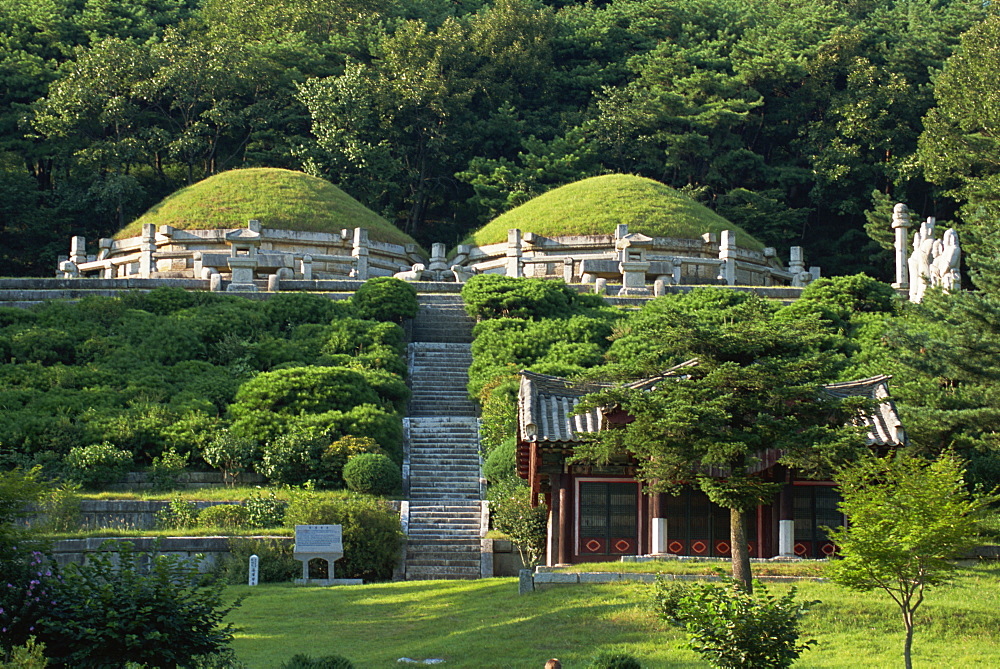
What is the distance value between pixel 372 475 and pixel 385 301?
11.9 meters

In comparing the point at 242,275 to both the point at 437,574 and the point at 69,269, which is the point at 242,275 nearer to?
the point at 69,269

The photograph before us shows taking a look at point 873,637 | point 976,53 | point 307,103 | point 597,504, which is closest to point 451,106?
point 307,103

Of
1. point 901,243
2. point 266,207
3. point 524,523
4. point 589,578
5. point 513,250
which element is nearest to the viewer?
point 589,578

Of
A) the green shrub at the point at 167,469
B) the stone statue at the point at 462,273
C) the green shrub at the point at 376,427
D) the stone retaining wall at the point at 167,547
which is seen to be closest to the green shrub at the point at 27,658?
the stone retaining wall at the point at 167,547

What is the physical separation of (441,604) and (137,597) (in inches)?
261

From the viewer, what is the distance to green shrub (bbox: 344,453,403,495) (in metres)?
26.3

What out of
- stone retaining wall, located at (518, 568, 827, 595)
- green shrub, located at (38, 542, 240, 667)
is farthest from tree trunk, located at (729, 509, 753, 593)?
green shrub, located at (38, 542, 240, 667)

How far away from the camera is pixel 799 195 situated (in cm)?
6625

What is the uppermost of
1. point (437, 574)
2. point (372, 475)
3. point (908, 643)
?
point (372, 475)

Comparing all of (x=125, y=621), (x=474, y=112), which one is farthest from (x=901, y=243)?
(x=125, y=621)

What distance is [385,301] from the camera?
3753 cm

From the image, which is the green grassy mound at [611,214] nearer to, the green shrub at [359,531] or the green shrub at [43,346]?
the green shrub at [43,346]

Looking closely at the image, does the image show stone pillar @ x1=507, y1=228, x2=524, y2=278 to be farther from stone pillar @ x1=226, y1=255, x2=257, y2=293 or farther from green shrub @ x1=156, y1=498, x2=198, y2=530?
green shrub @ x1=156, y1=498, x2=198, y2=530

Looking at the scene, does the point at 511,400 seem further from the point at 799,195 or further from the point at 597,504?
the point at 799,195
